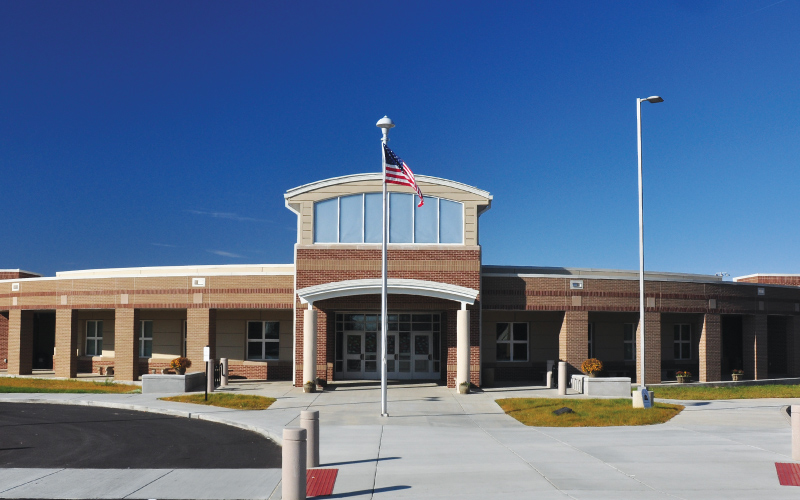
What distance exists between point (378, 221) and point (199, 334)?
9381 millimetres

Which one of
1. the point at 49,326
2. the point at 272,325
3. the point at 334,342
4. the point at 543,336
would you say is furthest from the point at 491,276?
the point at 49,326

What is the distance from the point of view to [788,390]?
27.0m

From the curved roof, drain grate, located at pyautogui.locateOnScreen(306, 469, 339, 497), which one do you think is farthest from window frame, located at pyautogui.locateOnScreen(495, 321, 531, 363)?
drain grate, located at pyautogui.locateOnScreen(306, 469, 339, 497)

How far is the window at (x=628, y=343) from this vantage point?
32.4 metres

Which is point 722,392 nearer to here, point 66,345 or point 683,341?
point 683,341

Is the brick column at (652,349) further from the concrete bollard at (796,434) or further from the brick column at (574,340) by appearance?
the concrete bollard at (796,434)

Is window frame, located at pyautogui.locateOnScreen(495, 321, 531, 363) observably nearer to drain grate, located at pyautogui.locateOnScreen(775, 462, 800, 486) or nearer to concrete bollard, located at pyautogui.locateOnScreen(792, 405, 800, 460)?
concrete bollard, located at pyautogui.locateOnScreen(792, 405, 800, 460)

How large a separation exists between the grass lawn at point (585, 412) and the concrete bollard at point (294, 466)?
9.50 metres

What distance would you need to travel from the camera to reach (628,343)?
32562 millimetres

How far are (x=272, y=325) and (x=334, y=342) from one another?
3.65 metres

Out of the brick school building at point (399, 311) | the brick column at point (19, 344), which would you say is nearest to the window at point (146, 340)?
the brick school building at point (399, 311)

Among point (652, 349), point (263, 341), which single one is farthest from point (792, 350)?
point (263, 341)

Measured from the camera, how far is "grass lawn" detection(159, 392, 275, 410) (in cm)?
2154

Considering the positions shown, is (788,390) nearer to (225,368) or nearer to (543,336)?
(543,336)
